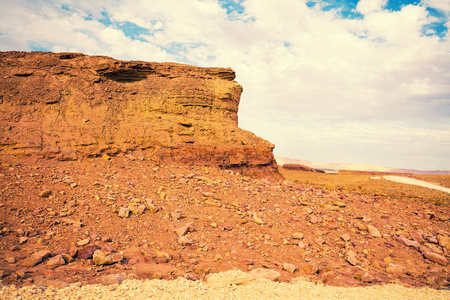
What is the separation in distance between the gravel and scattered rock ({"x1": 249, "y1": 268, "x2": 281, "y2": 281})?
166mm

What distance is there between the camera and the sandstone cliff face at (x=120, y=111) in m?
8.84

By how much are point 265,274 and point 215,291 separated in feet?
4.25

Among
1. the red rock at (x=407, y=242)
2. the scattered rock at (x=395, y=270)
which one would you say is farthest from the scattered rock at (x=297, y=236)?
the red rock at (x=407, y=242)

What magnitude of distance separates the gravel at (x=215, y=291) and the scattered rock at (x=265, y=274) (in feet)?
0.54

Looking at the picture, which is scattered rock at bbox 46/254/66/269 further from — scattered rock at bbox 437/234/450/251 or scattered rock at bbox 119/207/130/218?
scattered rock at bbox 437/234/450/251

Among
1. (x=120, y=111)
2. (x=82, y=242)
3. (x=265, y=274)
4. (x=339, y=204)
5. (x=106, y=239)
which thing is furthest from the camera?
(x=120, y=111)

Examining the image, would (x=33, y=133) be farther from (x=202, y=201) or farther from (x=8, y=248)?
(x=202, y=201)

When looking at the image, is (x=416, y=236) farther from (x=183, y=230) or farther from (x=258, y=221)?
(x=183, y=230)

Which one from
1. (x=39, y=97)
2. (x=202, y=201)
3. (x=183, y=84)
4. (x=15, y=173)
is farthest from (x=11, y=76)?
(x=202, y=201)

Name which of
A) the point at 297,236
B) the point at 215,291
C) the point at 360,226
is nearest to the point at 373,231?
the point at 360,226

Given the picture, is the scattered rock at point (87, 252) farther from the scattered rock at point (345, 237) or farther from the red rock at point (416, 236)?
the red rock at point (416, 236)

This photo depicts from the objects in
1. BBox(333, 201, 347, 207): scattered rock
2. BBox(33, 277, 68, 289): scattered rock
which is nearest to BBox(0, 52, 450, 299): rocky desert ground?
BBox(33, 277, 68, 289): scattered rock

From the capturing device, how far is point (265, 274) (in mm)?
5430

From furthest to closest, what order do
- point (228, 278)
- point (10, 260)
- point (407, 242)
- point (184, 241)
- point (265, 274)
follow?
point (407, 242) < point (184, 241) < point (265, 274) < point (228, 278) < point (10, 260)
